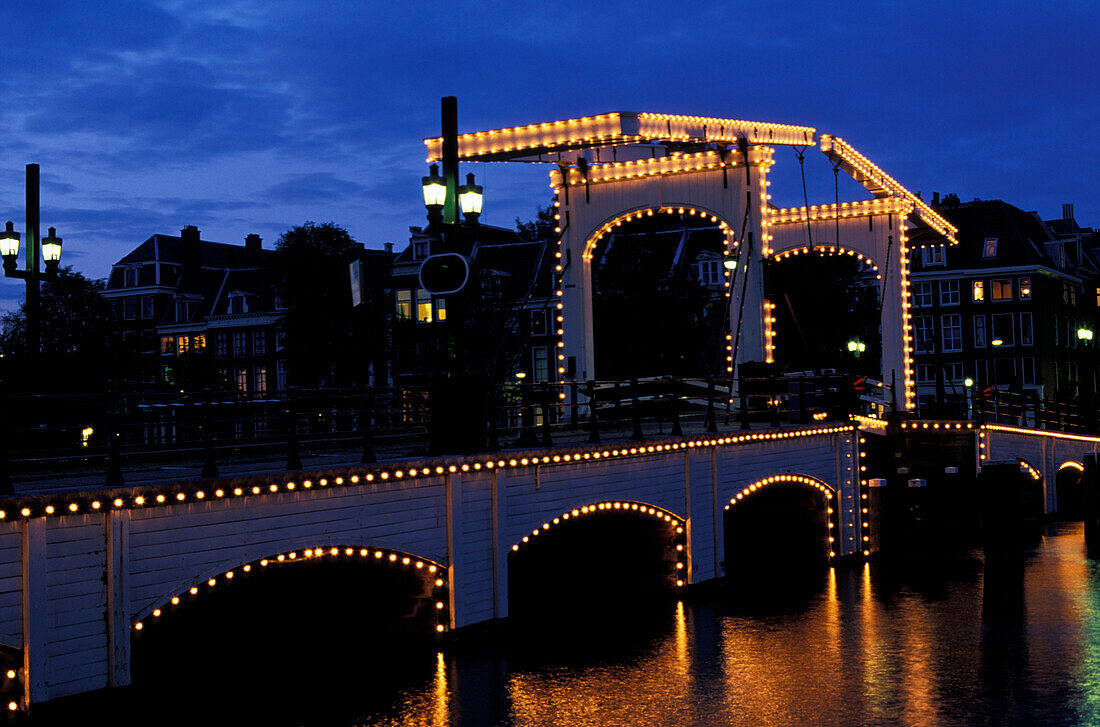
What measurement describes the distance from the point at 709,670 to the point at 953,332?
6177 centimetres

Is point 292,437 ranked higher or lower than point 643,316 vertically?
lower

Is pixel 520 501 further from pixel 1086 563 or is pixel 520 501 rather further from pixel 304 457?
pixel 1086 563

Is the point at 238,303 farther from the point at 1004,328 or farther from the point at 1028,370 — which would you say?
the point at 1028,370

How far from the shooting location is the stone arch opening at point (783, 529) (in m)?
24.1

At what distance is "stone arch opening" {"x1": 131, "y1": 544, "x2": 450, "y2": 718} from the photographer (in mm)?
13664

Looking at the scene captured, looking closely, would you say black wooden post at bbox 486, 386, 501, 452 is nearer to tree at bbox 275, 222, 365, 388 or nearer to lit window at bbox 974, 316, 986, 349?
tree at bbox 275, 222, 365, 388

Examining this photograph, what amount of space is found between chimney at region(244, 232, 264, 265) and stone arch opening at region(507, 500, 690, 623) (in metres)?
57.8

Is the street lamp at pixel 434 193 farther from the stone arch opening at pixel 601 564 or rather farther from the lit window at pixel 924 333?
the lit window at pixel 924 333

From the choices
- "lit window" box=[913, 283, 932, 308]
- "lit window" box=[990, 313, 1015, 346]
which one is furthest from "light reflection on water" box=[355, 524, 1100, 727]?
"lit window" box=[913, 283, 932, 308]

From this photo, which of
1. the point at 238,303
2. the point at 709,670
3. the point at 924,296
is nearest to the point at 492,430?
the point at 709,670

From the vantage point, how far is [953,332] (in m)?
72.1

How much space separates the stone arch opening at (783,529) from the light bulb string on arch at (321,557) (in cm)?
839

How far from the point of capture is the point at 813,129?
25.0 meters

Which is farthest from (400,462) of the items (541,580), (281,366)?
(281,366)
